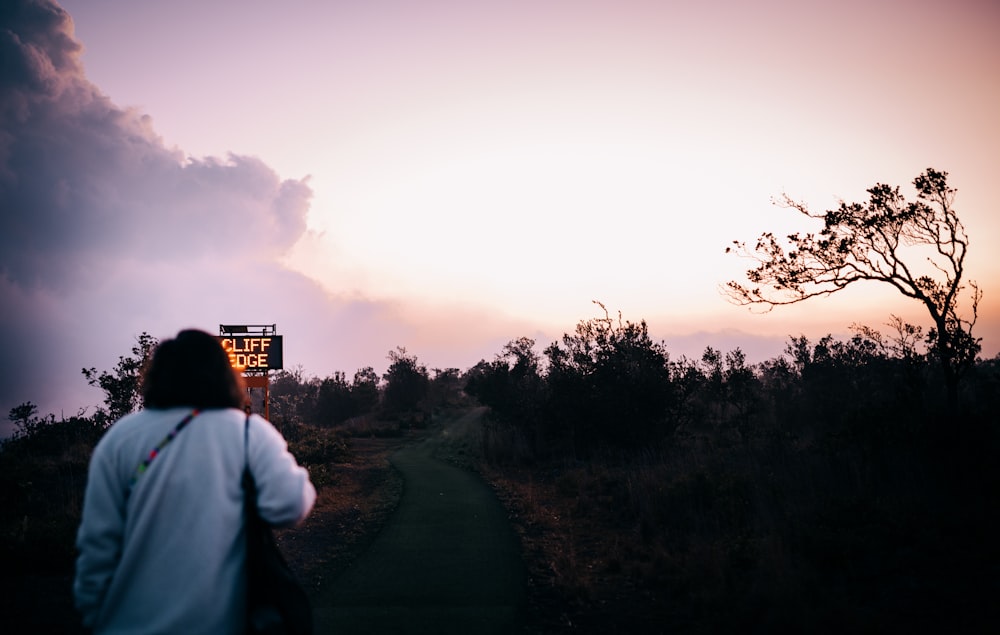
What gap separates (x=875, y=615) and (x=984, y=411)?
6.58m

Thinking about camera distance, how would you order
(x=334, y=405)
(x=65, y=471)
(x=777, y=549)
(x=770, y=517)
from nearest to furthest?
(x=777, y=549)
(x=770, y=517)
(x=65, y=471)
(x=334, y=405)

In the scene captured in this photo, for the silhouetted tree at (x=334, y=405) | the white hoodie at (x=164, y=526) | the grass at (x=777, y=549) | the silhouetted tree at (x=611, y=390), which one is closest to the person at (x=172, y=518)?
the white hoodie at (x=164, y=526)

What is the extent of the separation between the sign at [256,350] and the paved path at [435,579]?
1001 centimetres

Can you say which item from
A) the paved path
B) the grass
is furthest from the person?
the grass

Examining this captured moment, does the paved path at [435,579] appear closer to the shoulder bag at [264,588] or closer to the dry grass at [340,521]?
the dry grass at [340,521]

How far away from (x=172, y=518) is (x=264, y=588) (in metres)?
0.53

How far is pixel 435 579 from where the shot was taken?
7355 millimetres

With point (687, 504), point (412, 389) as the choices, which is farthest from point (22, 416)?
point (412, 389)

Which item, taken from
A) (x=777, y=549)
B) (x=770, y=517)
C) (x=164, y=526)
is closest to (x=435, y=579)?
(x=777, y=549)

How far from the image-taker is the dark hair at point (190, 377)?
248 cm

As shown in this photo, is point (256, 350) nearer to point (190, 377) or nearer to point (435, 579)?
point (435, 579)

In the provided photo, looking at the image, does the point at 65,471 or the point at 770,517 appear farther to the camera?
the point at 65,471

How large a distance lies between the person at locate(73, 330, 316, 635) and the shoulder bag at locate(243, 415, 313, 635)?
6 cm

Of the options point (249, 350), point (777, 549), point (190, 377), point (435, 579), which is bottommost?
point (435, 579)
